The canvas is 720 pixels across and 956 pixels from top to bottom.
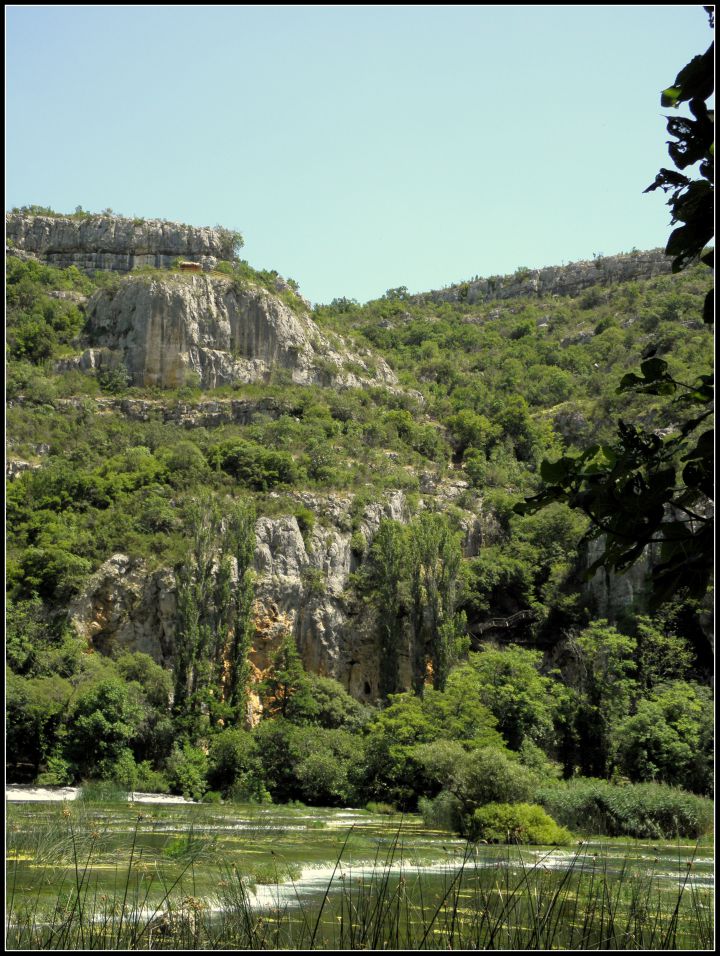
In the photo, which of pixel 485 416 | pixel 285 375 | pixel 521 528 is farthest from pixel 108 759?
pixel 485 416

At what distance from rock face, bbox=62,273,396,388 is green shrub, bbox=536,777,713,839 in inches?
1788

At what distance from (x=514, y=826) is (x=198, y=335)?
51006mm

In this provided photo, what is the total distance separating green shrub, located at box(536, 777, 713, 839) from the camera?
84.0 feet

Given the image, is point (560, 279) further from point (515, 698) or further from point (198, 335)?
point (515, 698)

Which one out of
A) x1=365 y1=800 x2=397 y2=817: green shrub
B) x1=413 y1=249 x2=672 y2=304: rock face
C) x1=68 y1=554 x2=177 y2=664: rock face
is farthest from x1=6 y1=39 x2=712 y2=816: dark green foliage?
x1=413 y1=249 x2=672 y2=304: rock face

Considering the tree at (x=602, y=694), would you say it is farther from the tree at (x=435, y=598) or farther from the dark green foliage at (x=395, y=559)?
the tree at (x=435, y=598)

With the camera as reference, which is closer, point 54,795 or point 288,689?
point 54,795

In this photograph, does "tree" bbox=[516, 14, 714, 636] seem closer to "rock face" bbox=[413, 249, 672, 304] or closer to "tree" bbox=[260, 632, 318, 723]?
"tree" bbox=[260, 632, 318, 723]

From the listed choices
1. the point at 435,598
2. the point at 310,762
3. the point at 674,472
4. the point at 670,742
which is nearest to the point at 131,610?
the point at 310,762

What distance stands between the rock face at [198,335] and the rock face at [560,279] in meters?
35.6

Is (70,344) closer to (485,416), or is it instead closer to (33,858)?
(485,416)

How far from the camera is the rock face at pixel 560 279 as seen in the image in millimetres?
Result: 91750

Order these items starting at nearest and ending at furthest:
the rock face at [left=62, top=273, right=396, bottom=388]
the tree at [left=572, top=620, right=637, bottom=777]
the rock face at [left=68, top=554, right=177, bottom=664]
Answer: the tree at [left=572, top=620, right=637, bottom=777]
the rock face at [left=68, top=554, right=177, bottom=664]
the rock face at [left=62, top=273, right=396, bottom=388]

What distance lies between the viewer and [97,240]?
265 feet
